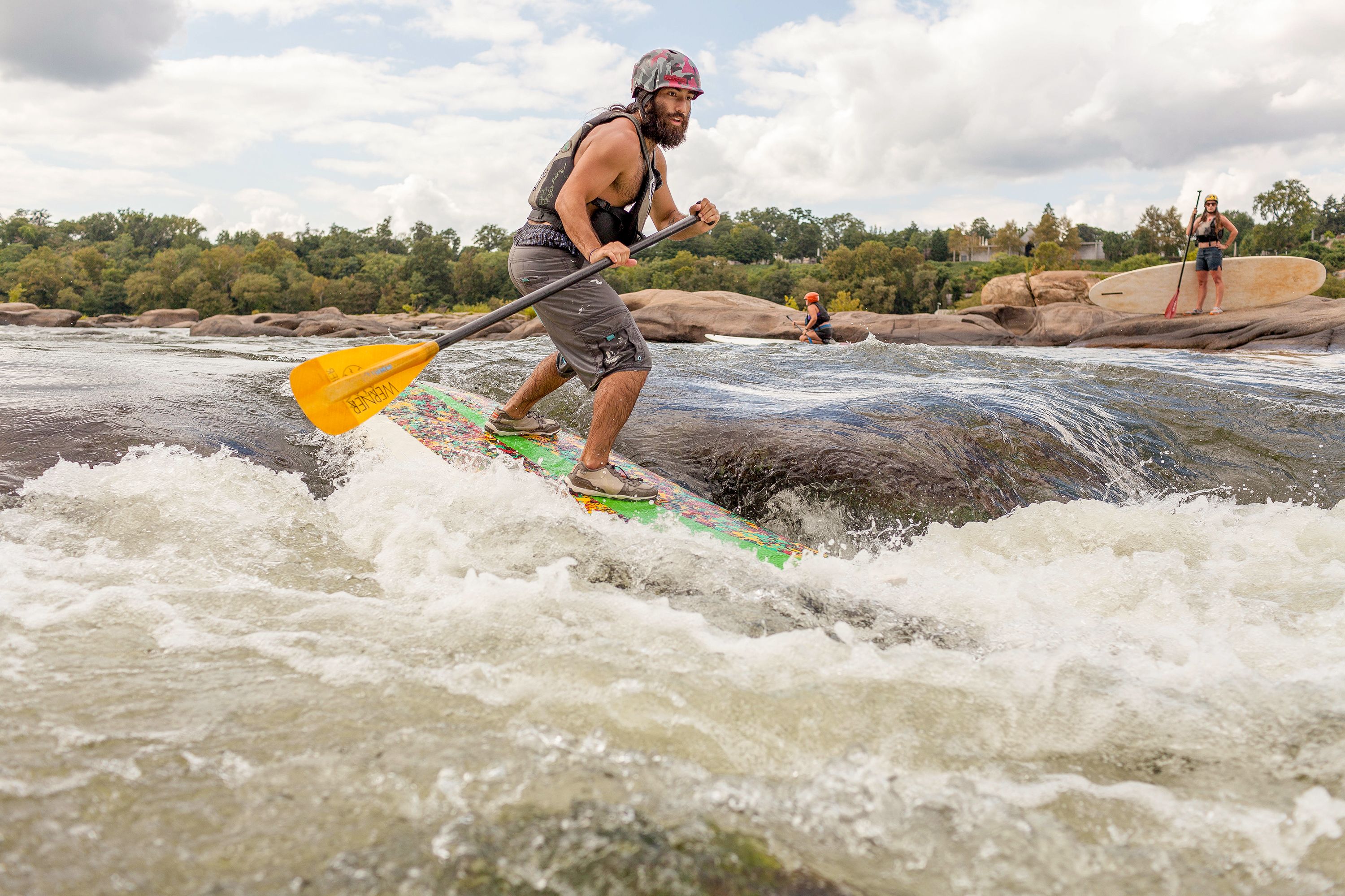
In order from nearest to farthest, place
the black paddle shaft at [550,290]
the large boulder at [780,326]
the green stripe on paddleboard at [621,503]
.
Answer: the green stripe on paddleboard at [621,503]
the black paddle shaft at [550,290]
the large boulder at [780,326]

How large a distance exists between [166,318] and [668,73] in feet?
149

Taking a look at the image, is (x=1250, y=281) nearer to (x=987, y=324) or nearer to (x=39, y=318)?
(x=987, y=324)

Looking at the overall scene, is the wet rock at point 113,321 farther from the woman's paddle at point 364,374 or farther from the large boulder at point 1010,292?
the woman's paddle at point 364,374

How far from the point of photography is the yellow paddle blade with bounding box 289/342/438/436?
3.77 m

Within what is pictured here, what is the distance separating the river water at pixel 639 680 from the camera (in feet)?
4.42

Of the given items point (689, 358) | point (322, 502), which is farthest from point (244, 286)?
point (322, 502)

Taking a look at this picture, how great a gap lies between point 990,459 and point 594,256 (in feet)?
8.76

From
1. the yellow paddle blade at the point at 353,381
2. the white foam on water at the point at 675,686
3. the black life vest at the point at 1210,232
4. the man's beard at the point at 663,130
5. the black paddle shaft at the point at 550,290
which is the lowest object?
the white foam on water at the point at 675,686

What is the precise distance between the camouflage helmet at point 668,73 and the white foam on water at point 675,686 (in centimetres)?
182

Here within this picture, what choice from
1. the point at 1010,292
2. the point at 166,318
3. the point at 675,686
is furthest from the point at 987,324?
the point at 166,318

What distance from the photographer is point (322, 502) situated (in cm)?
360

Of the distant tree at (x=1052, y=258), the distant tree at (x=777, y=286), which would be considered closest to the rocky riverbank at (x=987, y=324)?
the distant tree at (x=777, y=286)

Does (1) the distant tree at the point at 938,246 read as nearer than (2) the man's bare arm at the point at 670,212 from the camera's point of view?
No

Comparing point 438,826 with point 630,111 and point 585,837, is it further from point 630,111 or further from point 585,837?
point 630,111
